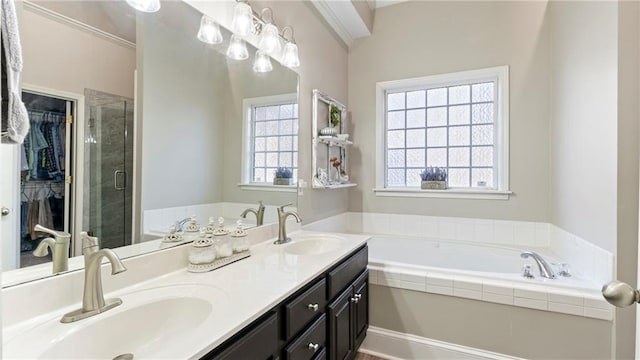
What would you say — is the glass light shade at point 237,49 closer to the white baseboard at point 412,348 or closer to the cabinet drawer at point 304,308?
the cabinet drawer at point 304,308

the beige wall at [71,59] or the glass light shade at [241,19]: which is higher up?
the glass light shade at [241,19]

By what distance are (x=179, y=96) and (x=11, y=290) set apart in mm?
966

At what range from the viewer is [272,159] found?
2.19 m

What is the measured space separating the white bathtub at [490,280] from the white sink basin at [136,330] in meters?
1.49

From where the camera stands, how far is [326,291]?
1541 millimetres

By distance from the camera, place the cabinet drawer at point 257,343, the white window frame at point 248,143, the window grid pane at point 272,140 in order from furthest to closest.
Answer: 1. the window grid pane at point 272,140
2. the white window frame at point 248,143
3. the cabinet drawer at point 257,343

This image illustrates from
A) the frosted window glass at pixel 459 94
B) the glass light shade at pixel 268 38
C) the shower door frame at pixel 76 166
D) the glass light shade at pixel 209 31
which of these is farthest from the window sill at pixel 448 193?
the shower door frame at pixel 76 166

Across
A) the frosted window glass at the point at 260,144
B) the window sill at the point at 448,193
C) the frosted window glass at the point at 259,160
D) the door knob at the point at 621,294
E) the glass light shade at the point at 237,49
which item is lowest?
the door knob at the point at 621,294

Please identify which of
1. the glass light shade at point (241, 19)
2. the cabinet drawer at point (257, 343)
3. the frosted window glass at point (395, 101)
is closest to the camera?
the cabinet drawer at point (257, 343)

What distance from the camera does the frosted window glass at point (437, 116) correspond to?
3.25 metres

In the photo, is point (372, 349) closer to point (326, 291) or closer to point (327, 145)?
point (326, 291)

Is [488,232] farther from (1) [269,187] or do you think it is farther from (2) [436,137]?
(1) [269,187]

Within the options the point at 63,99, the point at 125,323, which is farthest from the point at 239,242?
the point at 63,99

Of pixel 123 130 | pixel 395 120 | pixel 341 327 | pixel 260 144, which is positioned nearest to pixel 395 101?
pixel 395 120
